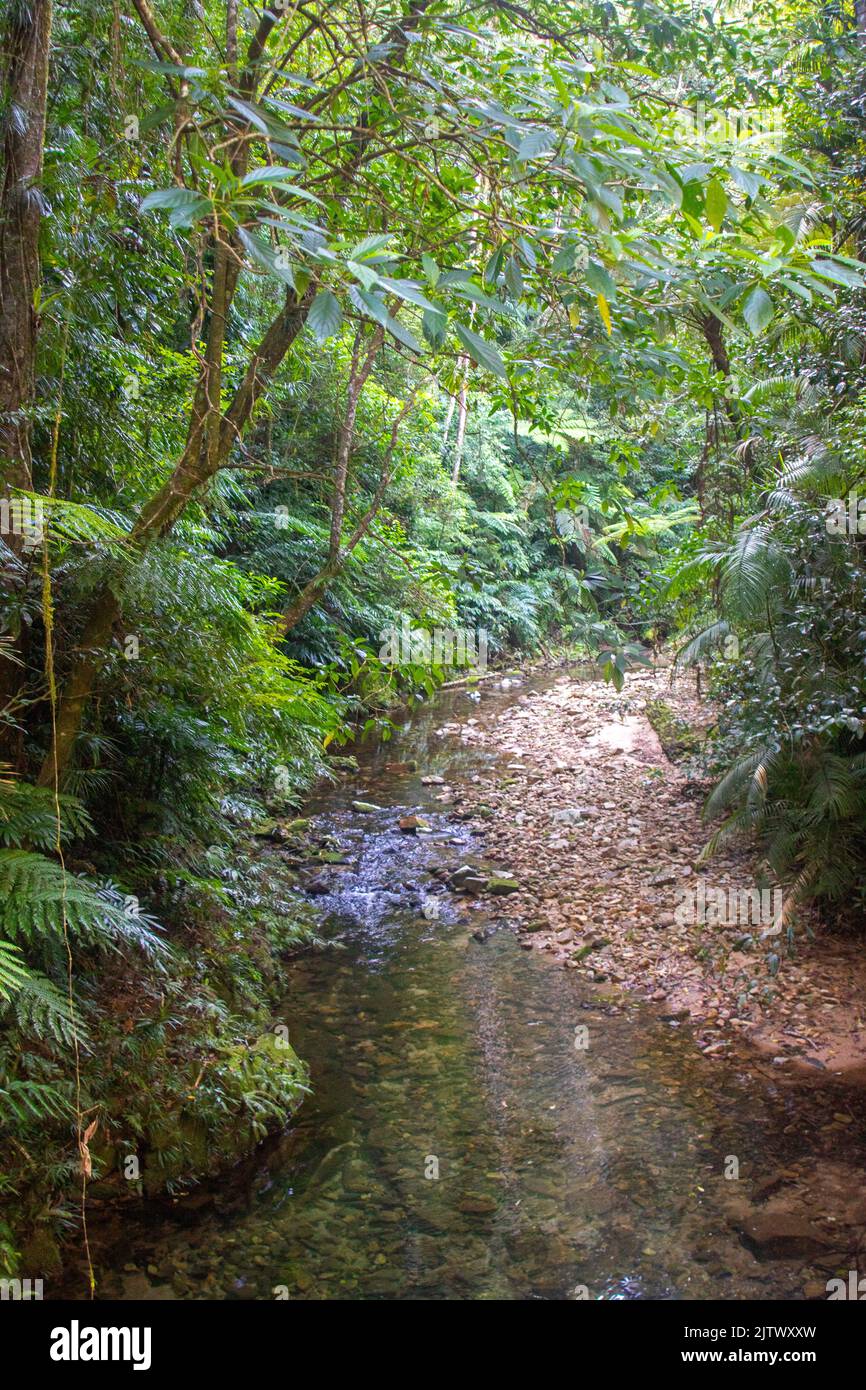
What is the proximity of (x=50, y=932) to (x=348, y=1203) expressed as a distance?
167cm

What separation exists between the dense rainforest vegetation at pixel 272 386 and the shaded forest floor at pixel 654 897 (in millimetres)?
490

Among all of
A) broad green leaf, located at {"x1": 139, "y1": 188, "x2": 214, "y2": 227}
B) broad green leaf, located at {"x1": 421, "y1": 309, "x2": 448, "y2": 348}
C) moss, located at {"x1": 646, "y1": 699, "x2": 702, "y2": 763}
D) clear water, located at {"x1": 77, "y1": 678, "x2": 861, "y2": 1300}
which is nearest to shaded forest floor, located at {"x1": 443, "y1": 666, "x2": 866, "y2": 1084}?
moss, located at {"x1": 646, "y1": 699, "x2": 702, "y2": 763}

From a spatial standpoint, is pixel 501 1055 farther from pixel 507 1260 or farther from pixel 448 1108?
pixel 507 1260

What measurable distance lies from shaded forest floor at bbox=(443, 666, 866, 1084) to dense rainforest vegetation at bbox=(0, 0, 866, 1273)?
49 cm

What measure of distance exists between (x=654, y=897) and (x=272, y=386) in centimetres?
443

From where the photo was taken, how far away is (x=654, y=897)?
662 centimetres

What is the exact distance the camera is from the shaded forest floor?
4.98m

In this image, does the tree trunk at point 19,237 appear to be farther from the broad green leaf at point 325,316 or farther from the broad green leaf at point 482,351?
the broad green leaf at point 482,351

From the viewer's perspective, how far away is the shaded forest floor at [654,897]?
498 cm

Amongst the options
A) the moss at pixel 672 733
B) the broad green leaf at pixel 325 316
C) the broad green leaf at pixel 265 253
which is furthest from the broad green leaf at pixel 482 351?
the moss at pixel 672 733

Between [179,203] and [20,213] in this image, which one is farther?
[20,213]

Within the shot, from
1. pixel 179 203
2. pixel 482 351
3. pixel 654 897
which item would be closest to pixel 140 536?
pixel 179 203

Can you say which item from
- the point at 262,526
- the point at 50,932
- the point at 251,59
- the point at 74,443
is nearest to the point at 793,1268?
the point at 50,932

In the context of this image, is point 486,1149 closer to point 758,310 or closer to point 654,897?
point 654,897
